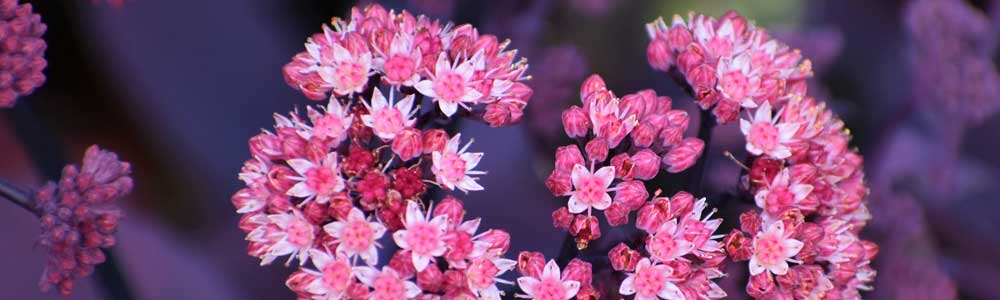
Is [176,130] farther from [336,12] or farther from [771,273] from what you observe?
[771,273]

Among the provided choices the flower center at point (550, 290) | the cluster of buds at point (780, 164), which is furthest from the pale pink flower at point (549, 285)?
the cluster of buds at point (780, 164)

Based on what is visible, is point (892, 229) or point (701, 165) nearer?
point (701, 165)

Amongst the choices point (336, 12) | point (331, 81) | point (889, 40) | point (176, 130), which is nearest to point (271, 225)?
point (331, 81)

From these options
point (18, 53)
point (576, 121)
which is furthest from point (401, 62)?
point (18, 53)

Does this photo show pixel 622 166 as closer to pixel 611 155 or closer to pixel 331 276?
pixel 611 155

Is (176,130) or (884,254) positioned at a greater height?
(176,130)

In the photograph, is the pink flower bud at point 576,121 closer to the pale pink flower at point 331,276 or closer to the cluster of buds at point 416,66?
the cluster of buds at point 416,66

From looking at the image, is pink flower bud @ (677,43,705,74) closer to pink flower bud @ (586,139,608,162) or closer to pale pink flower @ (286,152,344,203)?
pink flower bud @ (586,139,608,162)
